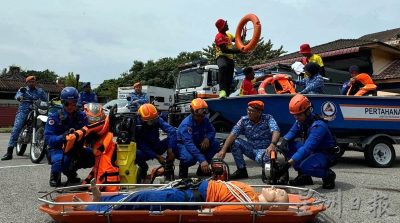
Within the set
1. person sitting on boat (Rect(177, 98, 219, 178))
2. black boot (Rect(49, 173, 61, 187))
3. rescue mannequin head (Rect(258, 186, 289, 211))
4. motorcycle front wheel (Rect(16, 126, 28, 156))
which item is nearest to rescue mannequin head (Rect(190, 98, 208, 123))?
person sitting on boat (Rect(177, 98, 219, 178))

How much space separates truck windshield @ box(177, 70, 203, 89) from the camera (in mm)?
15255

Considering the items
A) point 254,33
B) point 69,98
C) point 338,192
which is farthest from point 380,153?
point 69,98

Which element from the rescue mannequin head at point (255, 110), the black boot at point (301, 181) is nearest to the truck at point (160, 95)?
the rescue mannequin head at point (255, 110)

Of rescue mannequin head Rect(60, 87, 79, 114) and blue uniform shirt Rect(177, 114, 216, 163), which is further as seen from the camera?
blue uniform shirt Rect(177, 114, 216, 163)

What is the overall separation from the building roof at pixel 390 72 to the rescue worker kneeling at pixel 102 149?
52.6 ft

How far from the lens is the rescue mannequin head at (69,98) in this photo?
224 inches

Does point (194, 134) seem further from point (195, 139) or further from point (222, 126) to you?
point (222, 126)

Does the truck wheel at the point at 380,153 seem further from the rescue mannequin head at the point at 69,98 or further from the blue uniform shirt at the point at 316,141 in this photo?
the rescue mannequin head at the point at 69,98

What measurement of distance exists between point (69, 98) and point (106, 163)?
1.32m

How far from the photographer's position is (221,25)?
27.3 feet

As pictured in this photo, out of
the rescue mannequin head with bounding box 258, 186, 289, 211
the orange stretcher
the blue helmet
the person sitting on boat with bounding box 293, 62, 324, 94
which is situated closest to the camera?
the orange stretcher

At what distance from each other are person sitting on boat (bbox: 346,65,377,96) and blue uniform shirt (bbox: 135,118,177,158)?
4.04 metres

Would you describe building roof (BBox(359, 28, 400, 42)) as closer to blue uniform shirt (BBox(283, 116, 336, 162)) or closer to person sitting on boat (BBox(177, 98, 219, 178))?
person sitting on boat (BBox(177, 98, 219, 178))

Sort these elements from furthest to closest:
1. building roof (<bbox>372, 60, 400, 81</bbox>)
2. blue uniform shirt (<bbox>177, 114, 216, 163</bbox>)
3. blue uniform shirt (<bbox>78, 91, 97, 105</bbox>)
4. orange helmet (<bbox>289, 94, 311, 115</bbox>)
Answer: building roof (<bbox>372, 60, 400, 81</bbox>) → blue uniform shirt (<bbox>78, 91, 97, 105</bbox>) → blue uniform shirt (<bbox>177, 114, 216, 163</bbox>) → orange helmet (<bbox>289, 94, 311, 115</bbox>)
